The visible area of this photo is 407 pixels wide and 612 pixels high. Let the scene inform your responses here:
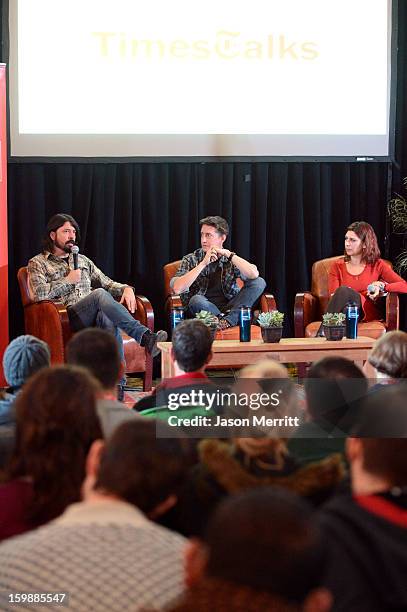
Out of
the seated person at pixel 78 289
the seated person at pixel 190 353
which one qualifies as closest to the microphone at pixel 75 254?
the seated person at pixel 78 289

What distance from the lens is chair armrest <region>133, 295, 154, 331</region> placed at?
593 cm

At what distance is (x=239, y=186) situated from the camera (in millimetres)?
6926

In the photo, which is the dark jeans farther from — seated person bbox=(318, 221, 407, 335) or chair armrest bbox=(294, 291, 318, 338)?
seated person bbox=(318, 221, 407, 335)

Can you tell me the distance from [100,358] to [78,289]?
3181mm

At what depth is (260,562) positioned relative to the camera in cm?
114

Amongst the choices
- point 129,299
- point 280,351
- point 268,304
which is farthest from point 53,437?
point 268,304

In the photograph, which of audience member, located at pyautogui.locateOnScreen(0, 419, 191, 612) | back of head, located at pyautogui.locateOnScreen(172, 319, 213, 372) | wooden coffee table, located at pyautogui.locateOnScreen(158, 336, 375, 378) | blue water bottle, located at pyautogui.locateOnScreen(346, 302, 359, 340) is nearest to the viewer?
audience member, located at pyautogui.locateOnScreen(0, 419, 191, 612)

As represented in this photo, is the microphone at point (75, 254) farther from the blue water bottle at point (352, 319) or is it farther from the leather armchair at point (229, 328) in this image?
the blue water bottle at point (352, 319)

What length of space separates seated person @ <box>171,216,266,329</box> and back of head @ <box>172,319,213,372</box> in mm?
2593

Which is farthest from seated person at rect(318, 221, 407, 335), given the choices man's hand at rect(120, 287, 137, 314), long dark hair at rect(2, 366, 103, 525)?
long dark hair at rect(2, 366, 103, 525)

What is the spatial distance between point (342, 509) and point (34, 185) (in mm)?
5347
